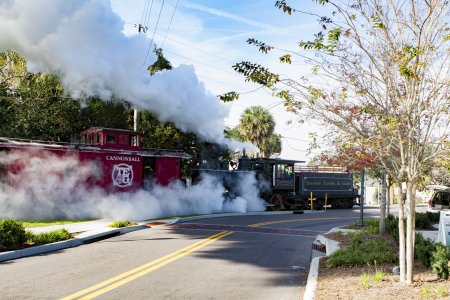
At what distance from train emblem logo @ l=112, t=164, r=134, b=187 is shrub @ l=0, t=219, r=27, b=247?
957 centimetres

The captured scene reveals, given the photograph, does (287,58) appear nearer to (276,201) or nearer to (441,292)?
(441,292)

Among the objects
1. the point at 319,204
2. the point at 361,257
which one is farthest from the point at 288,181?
the point at 361,257

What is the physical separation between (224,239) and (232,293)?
695 cm

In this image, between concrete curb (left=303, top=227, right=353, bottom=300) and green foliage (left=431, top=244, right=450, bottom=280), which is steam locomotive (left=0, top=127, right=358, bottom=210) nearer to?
concrete curb (left=303, top=227, right=353, bottom=300)

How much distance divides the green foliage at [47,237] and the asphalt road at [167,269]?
73 cm

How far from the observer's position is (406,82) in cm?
695

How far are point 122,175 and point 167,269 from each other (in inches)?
501

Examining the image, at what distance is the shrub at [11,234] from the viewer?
10.7 m

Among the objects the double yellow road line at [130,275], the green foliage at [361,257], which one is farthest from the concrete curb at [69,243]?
the green foliage at [361,257]

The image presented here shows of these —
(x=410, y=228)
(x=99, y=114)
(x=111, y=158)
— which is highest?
(x=99, y=114)

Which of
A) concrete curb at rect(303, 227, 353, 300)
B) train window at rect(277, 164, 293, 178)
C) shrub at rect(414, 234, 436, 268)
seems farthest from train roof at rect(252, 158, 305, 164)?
shrub at rect(414, 234, 436, 268)

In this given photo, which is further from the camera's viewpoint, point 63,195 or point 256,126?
point 256,126

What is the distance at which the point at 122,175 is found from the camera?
21266 mm

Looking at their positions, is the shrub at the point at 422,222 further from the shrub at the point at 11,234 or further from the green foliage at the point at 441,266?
the shrub at the point at 11,234
